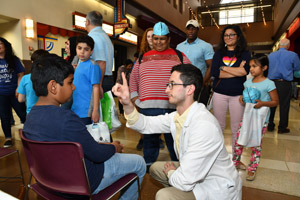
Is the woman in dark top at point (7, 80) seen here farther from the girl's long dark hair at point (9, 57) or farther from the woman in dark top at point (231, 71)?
the woman in dark top at point (231, 71)

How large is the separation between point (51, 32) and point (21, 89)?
15.8 ft

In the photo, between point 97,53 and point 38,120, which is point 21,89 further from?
point 38,120

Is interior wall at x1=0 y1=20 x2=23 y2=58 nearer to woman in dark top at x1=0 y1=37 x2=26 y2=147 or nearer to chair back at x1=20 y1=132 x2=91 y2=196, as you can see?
woman in dark top at x1=0 y1=37 x2=26 y2=147

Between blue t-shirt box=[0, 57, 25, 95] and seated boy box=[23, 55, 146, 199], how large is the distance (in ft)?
8.84

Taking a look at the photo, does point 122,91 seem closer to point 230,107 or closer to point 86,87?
point 86,87

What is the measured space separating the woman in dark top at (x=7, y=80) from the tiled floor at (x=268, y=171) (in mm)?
487

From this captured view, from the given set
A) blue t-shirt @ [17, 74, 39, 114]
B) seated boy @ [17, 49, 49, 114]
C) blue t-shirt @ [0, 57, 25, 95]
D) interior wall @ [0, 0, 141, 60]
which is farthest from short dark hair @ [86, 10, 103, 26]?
interior wall @ [0, 0, 141, 60]

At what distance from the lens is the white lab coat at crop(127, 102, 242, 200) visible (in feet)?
4.03

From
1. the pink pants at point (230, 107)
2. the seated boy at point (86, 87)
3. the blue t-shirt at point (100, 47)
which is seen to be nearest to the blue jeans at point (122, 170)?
the seated boy at point (86, 87)

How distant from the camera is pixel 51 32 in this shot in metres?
7.01

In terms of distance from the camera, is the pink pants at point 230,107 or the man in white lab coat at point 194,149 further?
the pink pants at point 230,107

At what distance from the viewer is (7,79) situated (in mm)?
3533

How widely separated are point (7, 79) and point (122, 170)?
3.00 metres

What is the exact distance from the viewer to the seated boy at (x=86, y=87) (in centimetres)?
235
